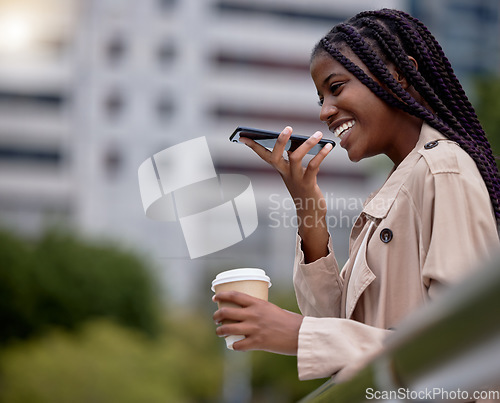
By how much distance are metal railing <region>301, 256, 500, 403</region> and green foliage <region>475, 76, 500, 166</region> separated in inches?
276

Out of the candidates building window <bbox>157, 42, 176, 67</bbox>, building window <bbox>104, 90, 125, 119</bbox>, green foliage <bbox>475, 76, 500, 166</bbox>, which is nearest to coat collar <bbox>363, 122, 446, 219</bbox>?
green foliage <bbox>475, 76, 500, 166</bbox>

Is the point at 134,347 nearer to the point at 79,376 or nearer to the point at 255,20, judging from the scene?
the point at 79,376

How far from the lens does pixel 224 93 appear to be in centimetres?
4388

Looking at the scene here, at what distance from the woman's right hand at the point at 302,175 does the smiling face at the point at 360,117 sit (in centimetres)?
13

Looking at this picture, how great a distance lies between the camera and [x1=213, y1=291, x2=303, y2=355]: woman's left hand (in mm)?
1152

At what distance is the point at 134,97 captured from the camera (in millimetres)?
41594

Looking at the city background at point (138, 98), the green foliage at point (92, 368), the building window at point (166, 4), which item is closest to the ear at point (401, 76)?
the green foliage at point (92, 368)

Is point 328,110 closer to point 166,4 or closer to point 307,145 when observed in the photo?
point 307,145

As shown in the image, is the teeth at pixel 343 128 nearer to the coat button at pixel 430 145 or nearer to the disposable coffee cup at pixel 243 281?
the coat button at pixel 430 145

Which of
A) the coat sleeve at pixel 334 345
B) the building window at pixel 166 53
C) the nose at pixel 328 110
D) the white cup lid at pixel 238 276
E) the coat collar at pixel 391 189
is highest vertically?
the building window at pixel 166 53

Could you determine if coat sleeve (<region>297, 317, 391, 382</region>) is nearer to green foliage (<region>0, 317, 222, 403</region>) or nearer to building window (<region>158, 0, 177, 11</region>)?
green foliage (<region>0, 317, 222, 403</region>)

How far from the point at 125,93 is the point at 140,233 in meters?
7.96

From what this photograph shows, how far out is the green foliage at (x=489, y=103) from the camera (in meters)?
7.77

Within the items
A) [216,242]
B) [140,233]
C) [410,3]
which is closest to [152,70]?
[140,233]
